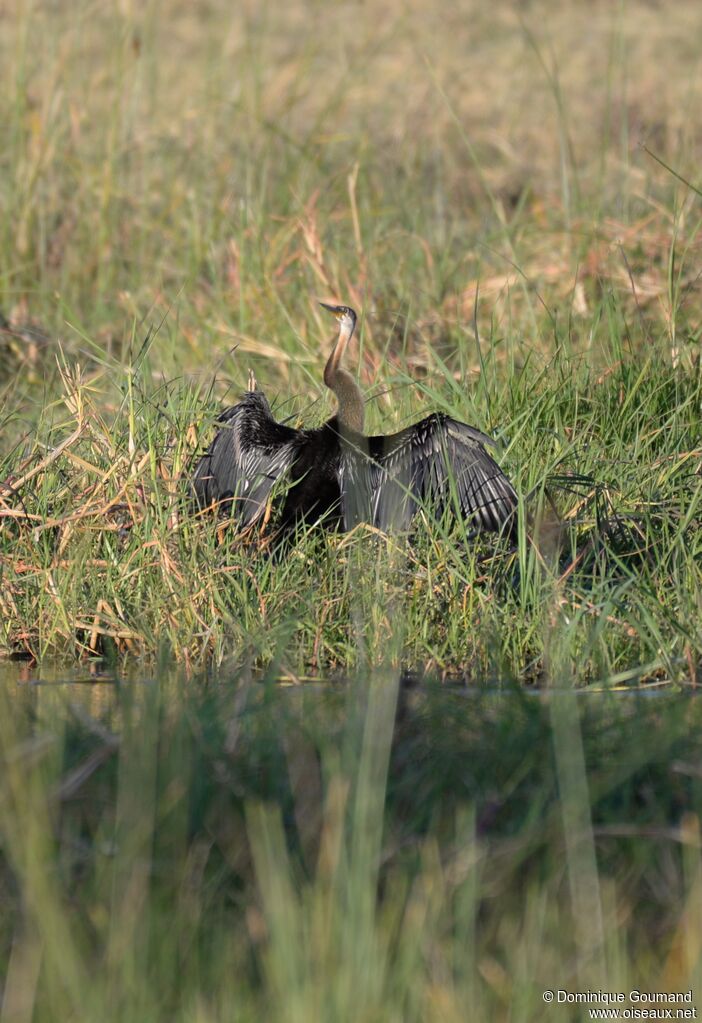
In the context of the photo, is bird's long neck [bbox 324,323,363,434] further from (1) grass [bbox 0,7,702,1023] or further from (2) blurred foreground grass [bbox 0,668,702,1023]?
(2) blurred foreground grass [bbox 0,668,702,1023]

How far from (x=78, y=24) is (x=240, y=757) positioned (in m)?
5.71

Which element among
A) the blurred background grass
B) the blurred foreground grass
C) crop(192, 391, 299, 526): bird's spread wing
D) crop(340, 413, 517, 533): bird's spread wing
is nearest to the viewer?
the blurred foreground grass

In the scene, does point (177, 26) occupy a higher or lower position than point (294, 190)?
higher

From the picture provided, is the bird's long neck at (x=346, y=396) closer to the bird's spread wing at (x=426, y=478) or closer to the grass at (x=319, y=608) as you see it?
the bird's spread wing at (x=426, y=478)

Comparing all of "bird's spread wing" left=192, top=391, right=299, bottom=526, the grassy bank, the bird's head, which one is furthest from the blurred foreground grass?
the bird's head

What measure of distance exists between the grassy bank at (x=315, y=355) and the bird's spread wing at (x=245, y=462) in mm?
122

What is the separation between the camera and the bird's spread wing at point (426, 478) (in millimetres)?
4102

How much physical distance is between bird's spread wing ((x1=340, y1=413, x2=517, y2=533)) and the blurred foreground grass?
1189 millimetres

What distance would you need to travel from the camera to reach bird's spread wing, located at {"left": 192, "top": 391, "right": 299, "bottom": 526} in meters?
4.30

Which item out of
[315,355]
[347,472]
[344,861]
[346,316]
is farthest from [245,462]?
[344,861]

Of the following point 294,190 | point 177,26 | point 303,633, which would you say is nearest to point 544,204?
point 294,190

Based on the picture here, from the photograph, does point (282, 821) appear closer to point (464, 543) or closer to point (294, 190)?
point (464, 543)

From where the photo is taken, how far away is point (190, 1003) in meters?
1.96

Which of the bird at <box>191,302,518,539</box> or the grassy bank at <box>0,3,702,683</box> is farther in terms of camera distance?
the bird at <box>191,302,518,539</box>
